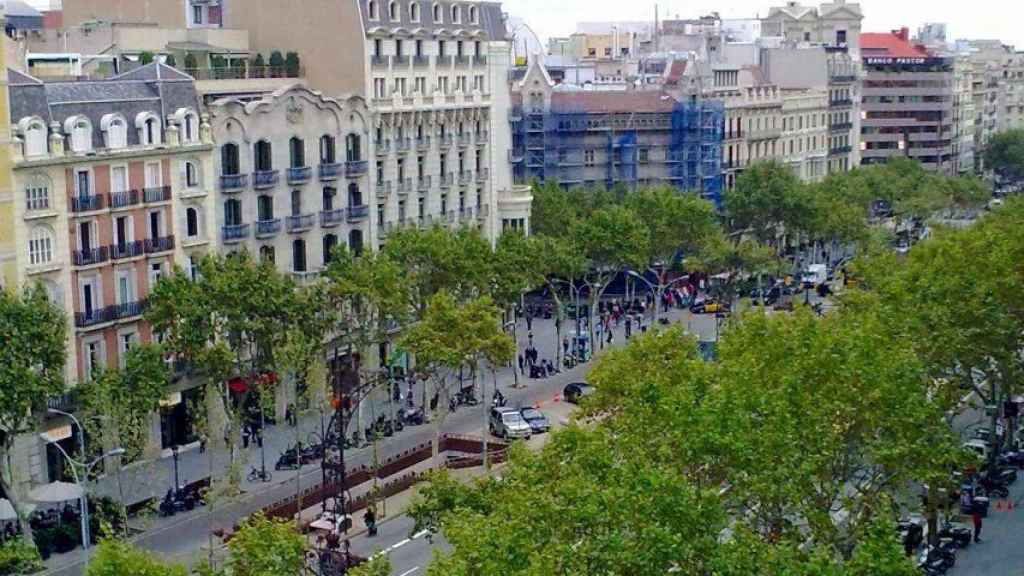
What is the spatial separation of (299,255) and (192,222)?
9883mm

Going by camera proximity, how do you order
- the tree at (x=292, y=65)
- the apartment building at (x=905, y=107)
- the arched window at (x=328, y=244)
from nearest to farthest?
1. the arched window at (x=328, y=244)
2. the tree at (x=292, y=65)
3. the apartment building at (x=905, y=107)

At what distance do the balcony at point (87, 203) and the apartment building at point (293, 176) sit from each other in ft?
31.3

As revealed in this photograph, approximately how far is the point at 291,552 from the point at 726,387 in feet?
46.8

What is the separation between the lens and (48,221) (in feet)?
241

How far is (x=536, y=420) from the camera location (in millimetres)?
84062

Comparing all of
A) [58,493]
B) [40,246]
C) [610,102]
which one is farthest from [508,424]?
[610,102]

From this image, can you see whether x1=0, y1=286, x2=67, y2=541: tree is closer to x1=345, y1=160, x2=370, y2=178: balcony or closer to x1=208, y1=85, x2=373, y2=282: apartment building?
x1=208, y1=85, x2=373, y2=282: apartment building

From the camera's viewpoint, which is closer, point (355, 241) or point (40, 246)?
point (40, 246)

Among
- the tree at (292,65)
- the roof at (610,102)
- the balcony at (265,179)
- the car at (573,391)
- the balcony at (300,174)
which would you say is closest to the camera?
the balcony at (265,179)

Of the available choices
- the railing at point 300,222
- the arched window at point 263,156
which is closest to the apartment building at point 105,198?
the arched window at point 263,156

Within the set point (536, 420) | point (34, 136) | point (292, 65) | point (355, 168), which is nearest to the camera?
point (34, 136)

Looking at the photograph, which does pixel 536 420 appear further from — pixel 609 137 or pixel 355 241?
pixel 609 137

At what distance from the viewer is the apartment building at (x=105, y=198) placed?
72812 millimetres

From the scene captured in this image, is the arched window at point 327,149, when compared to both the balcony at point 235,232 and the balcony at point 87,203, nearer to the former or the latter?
the balcony at point 235,232
